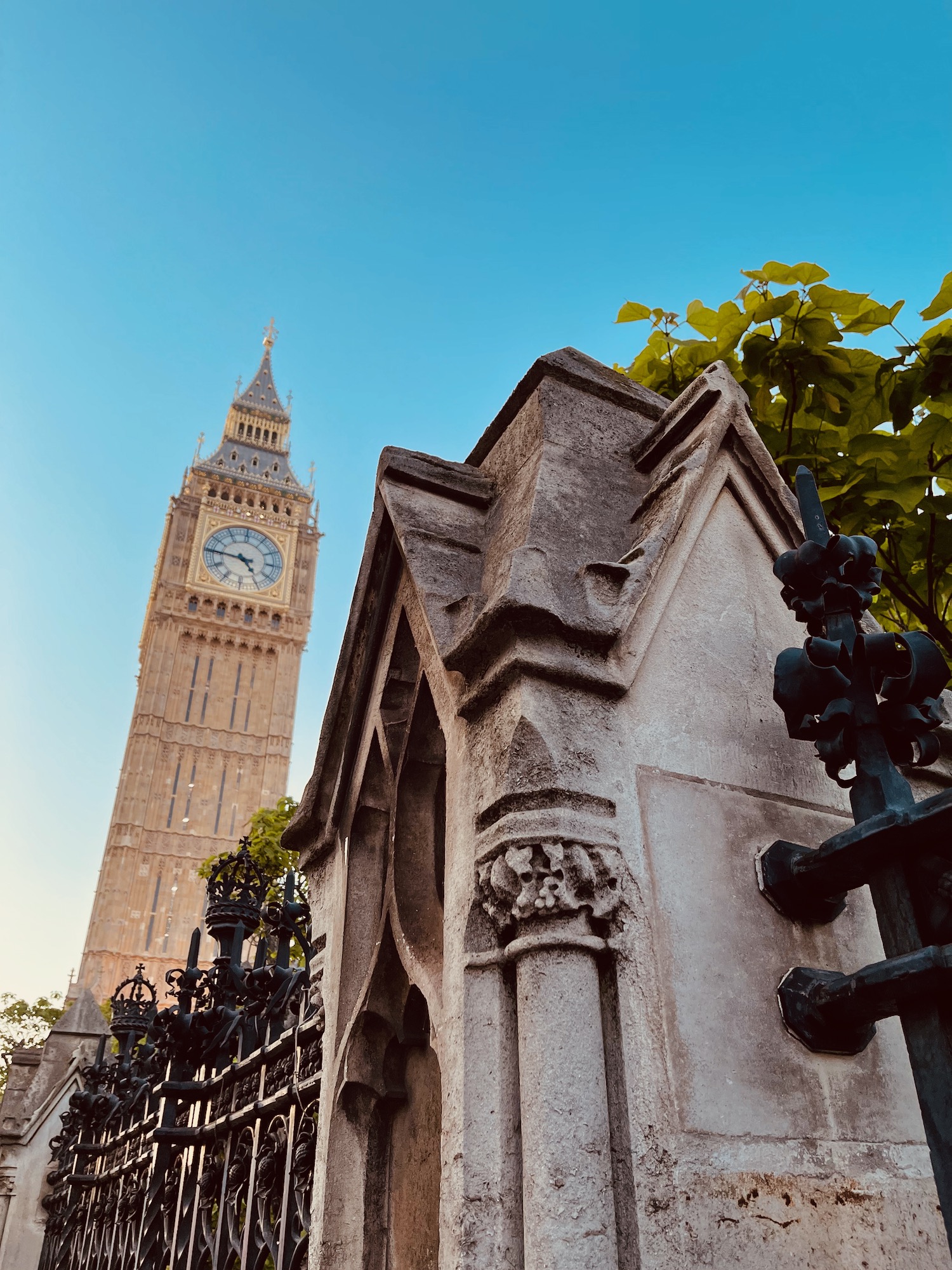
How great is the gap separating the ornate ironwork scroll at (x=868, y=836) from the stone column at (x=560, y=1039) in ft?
1.07

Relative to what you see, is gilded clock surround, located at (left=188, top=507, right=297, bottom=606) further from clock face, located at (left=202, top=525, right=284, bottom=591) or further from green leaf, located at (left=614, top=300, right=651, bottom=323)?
green leaf, located at (left=614, top=300, right=651, bottom=323)

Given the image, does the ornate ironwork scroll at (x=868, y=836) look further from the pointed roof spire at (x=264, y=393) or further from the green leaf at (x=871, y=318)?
the pointed roof spire at (x=264, y=393)

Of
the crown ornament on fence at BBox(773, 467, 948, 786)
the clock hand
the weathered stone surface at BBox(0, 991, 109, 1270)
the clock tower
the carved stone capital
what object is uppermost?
the clock hand

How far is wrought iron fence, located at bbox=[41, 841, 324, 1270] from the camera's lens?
8.17 feet

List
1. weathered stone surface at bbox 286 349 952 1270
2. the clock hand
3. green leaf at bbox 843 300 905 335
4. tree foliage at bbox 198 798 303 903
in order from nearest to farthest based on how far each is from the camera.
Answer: weathered stone surface at bbox 286 349 952 1270
green leaf at bbox 843 300 905 335
tree foliage at bbox 198 798 303 903
the clock hand

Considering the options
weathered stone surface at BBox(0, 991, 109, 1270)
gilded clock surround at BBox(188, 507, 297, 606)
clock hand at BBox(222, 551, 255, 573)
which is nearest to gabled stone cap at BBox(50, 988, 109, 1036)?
weathered stone surface at BBox(0, 991, 109, 1270)

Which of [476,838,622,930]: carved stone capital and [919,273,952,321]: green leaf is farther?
[919,273,952,321]: green leaf

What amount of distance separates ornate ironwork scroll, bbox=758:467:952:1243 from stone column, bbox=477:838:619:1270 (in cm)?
33

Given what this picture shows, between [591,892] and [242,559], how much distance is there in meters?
63.3

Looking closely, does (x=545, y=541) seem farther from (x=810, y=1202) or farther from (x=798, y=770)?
(x=810, y=1202)

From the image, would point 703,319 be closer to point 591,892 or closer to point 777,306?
point 777,306

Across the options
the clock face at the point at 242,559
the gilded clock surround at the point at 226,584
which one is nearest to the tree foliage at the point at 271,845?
the gilded clock surround at the point at 226,584

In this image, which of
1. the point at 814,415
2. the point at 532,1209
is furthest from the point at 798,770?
the point at 814,415

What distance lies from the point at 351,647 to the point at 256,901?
2.01 m
